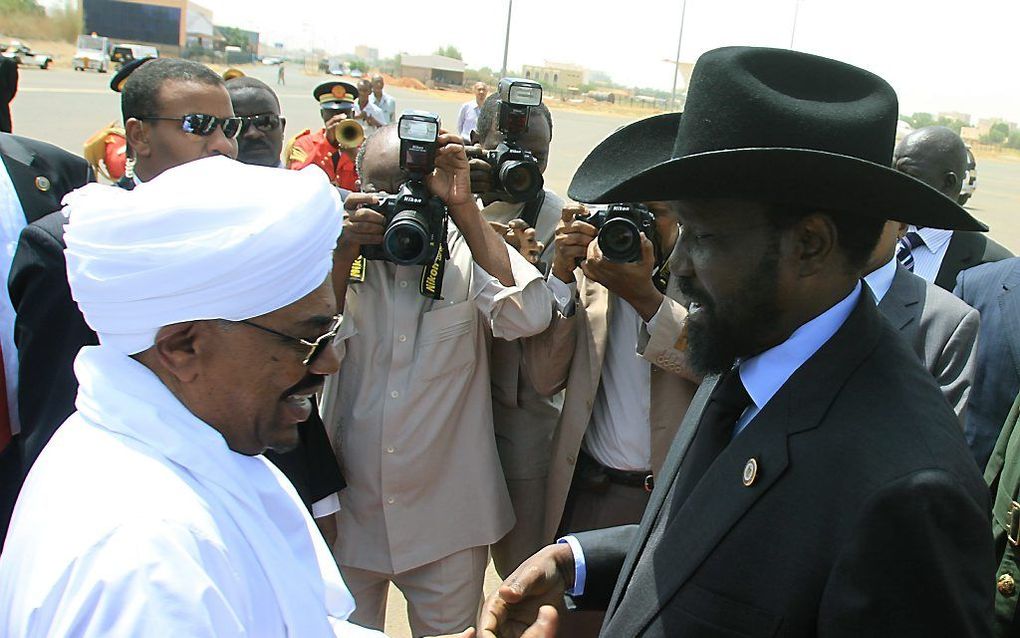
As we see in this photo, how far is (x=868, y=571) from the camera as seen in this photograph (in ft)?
4.61

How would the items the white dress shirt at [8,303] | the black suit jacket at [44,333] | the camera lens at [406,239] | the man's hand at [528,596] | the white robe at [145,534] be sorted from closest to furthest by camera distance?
the white robe at [145,534]
the man's hand at [528,596]
the black suit jacket at [44,333]
the camera lens at [406,239]
the white dress shirt at [8,303]

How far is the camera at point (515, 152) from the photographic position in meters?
3.47

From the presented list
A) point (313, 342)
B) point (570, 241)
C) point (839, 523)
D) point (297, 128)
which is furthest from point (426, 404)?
point (297, 128)

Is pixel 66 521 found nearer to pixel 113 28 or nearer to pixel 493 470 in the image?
pixel 493 470

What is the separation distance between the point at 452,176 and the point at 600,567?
5.11 ft

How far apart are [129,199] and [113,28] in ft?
242

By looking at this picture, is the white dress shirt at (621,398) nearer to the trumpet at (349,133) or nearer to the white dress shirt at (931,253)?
the white dress shirt at (931,253)

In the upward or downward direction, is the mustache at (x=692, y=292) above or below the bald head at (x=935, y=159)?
below

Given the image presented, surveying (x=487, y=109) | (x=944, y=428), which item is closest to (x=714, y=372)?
(x=944, y=428)

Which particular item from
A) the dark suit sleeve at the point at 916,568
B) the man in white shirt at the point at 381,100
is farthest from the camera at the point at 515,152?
the man in white shirt at the point at 381,100

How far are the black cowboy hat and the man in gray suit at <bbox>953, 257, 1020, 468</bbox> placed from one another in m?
1.80

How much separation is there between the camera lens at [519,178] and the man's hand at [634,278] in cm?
59

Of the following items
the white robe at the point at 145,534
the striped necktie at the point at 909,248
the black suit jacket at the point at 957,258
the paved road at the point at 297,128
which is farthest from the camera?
the paved road at the point at 297,128

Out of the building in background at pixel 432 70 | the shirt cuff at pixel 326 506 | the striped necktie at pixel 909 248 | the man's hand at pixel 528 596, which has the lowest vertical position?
the shirt cuff at pixel 326 506
